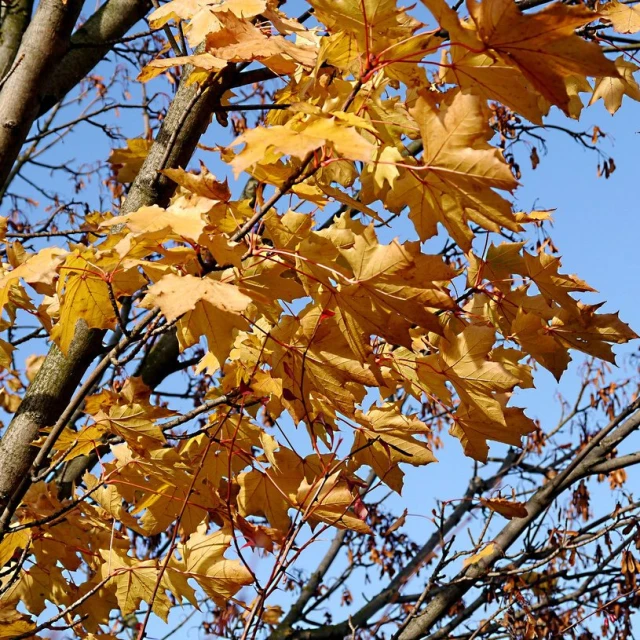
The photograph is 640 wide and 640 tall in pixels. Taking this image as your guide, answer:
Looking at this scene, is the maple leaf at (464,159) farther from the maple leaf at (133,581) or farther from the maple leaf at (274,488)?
the maple leaf at (133,581)

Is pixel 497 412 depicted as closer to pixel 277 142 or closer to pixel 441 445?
pixel 277 142

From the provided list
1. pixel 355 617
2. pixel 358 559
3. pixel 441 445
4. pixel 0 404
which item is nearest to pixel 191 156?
pixel 0 404

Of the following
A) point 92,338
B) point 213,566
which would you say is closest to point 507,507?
point 213,566

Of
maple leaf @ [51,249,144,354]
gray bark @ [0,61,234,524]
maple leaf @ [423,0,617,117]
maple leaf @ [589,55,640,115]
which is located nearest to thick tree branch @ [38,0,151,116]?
gray bark @ [0,61,234,524]

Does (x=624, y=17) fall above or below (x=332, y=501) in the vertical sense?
above

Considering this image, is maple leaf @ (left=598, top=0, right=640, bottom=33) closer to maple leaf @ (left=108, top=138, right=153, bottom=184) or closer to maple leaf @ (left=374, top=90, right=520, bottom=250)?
maple leaf @ (left=374, top=90, right=520, bottom=250)

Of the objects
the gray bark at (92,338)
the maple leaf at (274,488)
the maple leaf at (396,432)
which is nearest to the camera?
the maple leaf at (396,432)

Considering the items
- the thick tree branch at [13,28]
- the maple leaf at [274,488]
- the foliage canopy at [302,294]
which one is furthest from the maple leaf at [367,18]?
the thick tree branch at [13,28]

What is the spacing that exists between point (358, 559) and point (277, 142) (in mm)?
4009

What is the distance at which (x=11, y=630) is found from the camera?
1.45 meters

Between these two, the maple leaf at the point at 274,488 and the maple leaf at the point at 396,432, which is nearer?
the maple leaf at the point at 396,432

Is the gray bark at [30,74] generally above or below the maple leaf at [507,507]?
above

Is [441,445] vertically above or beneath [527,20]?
above

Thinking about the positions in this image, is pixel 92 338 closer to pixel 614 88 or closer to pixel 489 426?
pixel 489 426
